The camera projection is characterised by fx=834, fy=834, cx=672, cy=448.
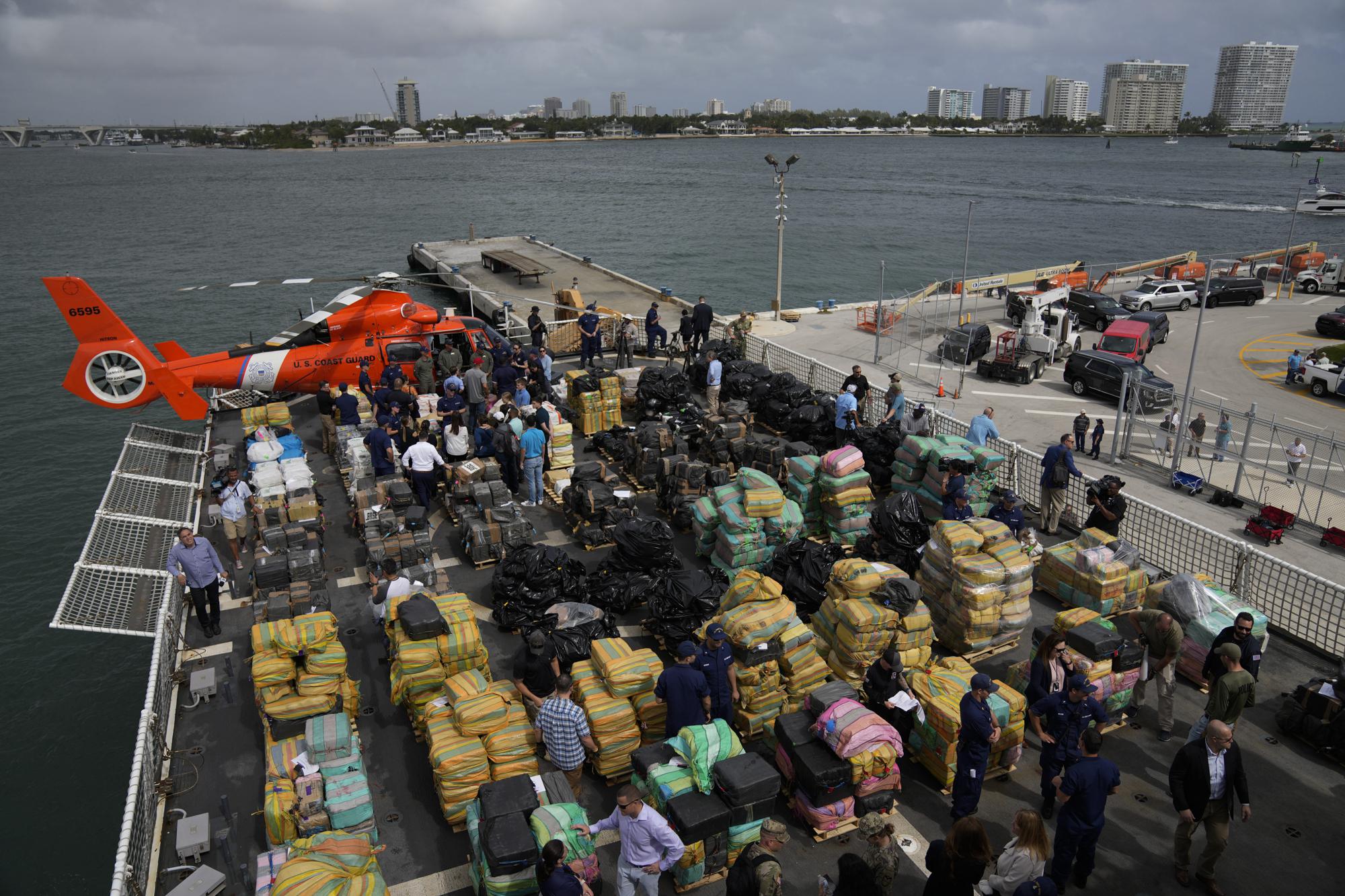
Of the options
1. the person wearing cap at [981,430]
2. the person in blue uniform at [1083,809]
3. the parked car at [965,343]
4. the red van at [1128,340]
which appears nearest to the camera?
the person in blue uniform at [1083,809]

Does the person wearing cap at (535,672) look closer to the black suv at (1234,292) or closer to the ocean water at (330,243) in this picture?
the ocean water at (330,243)

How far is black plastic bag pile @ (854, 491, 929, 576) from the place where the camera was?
1204 cm

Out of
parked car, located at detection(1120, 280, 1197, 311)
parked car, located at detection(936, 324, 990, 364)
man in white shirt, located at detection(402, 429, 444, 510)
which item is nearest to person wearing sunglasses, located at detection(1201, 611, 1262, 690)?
man in white shirt, located at detection(402, 429, 444, 510)

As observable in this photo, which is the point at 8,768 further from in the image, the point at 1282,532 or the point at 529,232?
the point at 529,232

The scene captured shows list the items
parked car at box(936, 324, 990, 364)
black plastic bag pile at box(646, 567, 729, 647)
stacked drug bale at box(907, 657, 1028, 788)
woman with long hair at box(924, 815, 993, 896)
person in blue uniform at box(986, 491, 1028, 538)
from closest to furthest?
woman with long hair at box(924, 815, 993, 896) < stacked drug bale at box(907, 657, 1028, 788) < black plastic bag pile at box(646, 567, 729, 647) < person in blue uniform at box(986, 491, 1028, 538) < parked car at box(936, 324, 990, 364)

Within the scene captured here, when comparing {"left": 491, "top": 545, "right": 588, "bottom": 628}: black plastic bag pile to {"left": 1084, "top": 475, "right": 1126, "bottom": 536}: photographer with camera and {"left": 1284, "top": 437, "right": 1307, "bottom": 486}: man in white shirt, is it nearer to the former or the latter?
{"left": 1084, "top": 475, "right": 1126, "bottom": 536}: photographer with camera

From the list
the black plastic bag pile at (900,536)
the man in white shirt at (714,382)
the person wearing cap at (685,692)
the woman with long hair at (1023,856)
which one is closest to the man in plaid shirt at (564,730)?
the person wearing cap at (685,692)

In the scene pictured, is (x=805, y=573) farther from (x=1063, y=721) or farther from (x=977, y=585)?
(x=1063, y=721)

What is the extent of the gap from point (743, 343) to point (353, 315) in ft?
32.9

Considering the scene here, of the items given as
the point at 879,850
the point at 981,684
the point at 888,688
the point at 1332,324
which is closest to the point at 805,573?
the point at 888,688

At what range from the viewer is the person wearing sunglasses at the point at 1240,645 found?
8.34 m

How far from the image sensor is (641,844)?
6.41 metres

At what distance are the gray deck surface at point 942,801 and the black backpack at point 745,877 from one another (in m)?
1.65

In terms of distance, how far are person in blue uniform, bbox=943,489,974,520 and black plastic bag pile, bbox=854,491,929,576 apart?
44cm
